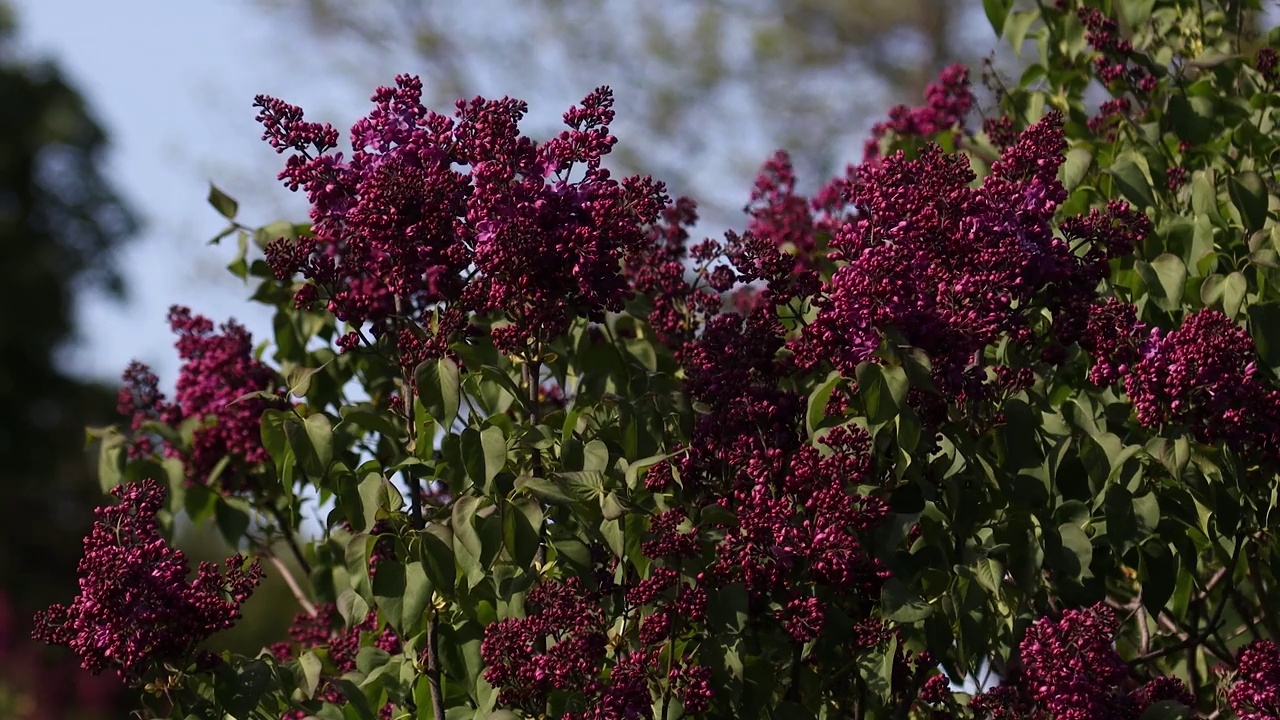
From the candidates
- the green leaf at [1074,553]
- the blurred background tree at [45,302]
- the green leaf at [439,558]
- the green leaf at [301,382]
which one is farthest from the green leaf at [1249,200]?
the blurred background tree at [45,302]

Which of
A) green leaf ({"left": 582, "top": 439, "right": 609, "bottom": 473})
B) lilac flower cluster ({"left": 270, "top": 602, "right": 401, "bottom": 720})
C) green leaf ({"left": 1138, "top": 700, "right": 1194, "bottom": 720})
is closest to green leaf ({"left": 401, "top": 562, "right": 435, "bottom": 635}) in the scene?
lilac flower cluster ({"left": 270, "top": 602, "right": 401, "bottom": 720})

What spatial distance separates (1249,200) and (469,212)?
1574 mm

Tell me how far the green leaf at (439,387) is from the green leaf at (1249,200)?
1.62m

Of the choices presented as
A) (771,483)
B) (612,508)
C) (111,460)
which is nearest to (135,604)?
(612,508)

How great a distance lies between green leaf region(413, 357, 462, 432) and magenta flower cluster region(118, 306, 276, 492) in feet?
4.51

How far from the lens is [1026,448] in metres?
2.81

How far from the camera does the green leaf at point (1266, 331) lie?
2863 millimetres

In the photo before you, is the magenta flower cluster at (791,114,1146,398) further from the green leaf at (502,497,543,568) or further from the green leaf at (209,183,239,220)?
the green leaf at (209,183,239,220)

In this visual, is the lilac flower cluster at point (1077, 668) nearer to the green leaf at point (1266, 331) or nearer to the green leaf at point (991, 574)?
the green leaf at point (991, 574)

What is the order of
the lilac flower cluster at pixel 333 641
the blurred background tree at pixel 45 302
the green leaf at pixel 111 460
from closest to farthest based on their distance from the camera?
the lilac flower cluster at pixel 333 641, the green leaf at pixel 111 460, the blurred background tree at pixel 45 302

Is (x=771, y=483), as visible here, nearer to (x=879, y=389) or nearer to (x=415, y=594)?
(x=879, y=389)

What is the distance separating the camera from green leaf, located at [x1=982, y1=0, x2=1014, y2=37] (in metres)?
4.00

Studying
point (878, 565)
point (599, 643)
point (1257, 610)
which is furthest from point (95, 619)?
point (1257, 610)

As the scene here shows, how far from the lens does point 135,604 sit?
2613mm
